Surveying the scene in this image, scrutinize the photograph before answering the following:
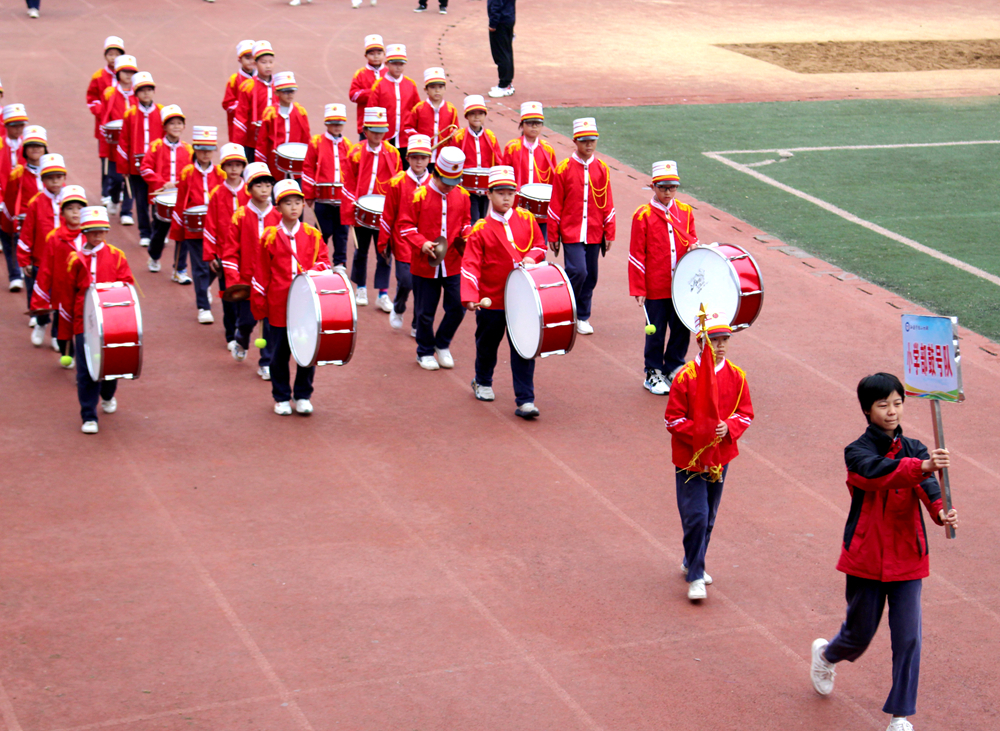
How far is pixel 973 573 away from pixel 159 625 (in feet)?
16.6

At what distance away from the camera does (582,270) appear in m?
12.0

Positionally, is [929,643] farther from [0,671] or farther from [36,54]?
[36,54]

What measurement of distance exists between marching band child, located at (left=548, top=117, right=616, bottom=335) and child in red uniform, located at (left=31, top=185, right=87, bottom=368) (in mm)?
4347

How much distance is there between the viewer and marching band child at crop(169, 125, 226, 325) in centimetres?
1177

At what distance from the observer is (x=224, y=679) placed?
21.6 ft

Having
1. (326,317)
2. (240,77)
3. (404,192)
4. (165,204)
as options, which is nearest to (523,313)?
(326,317)

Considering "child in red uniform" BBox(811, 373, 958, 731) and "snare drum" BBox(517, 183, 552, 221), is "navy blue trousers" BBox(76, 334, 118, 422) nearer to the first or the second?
"snare drum" BBox(517, 183, 552, 221)

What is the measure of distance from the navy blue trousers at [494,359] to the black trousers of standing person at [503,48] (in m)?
12.5

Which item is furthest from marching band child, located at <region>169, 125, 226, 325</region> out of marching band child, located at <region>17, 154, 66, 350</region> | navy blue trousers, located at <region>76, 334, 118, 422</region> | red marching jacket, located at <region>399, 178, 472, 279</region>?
navy blue trousers, located at <region>76, 334, 118, 422</region>

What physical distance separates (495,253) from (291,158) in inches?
164

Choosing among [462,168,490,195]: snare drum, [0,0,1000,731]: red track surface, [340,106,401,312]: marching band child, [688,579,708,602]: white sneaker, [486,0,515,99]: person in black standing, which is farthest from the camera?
→ [486,0,515,99]: person in black standing

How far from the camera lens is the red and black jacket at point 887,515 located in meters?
6.00

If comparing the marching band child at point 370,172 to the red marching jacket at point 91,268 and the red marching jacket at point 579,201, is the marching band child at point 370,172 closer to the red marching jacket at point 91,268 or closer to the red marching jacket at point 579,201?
the red marching jacket at point 579,201

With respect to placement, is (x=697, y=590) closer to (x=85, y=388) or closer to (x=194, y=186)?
(x=85, y=388)
